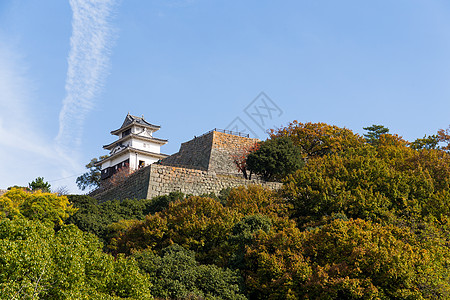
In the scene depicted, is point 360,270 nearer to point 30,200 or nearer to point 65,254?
point 65,254

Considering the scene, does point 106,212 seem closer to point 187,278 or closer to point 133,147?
point 187,278

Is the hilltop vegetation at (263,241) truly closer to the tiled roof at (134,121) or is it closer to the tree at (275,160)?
the tree at (275,160)

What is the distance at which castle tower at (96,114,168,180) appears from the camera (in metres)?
37.2

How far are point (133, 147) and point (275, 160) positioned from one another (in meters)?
14.5

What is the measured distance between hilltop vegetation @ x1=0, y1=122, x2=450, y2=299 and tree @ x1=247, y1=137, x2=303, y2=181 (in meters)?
5.37

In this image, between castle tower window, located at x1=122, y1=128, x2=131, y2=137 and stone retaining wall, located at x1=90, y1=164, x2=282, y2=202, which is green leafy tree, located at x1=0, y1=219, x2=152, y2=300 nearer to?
stone retaining wall, located at x1=90, y1=164, x2=282, y2=202

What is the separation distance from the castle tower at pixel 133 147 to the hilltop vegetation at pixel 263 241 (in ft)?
49.9

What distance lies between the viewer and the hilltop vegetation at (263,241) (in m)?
10.1

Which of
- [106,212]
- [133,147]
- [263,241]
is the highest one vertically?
[133,147]

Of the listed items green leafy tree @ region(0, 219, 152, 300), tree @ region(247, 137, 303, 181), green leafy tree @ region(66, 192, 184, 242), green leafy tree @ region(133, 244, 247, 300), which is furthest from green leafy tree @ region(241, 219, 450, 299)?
tree @ region(247, 137, 303, 181)

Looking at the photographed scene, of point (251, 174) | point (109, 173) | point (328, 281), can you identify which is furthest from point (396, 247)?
point (109, 173)

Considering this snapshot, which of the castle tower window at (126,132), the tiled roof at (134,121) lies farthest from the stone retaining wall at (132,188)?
the tiled roof at (134,121)

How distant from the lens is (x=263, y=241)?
572 inches

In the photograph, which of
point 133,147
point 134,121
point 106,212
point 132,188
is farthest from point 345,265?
point 134,121
